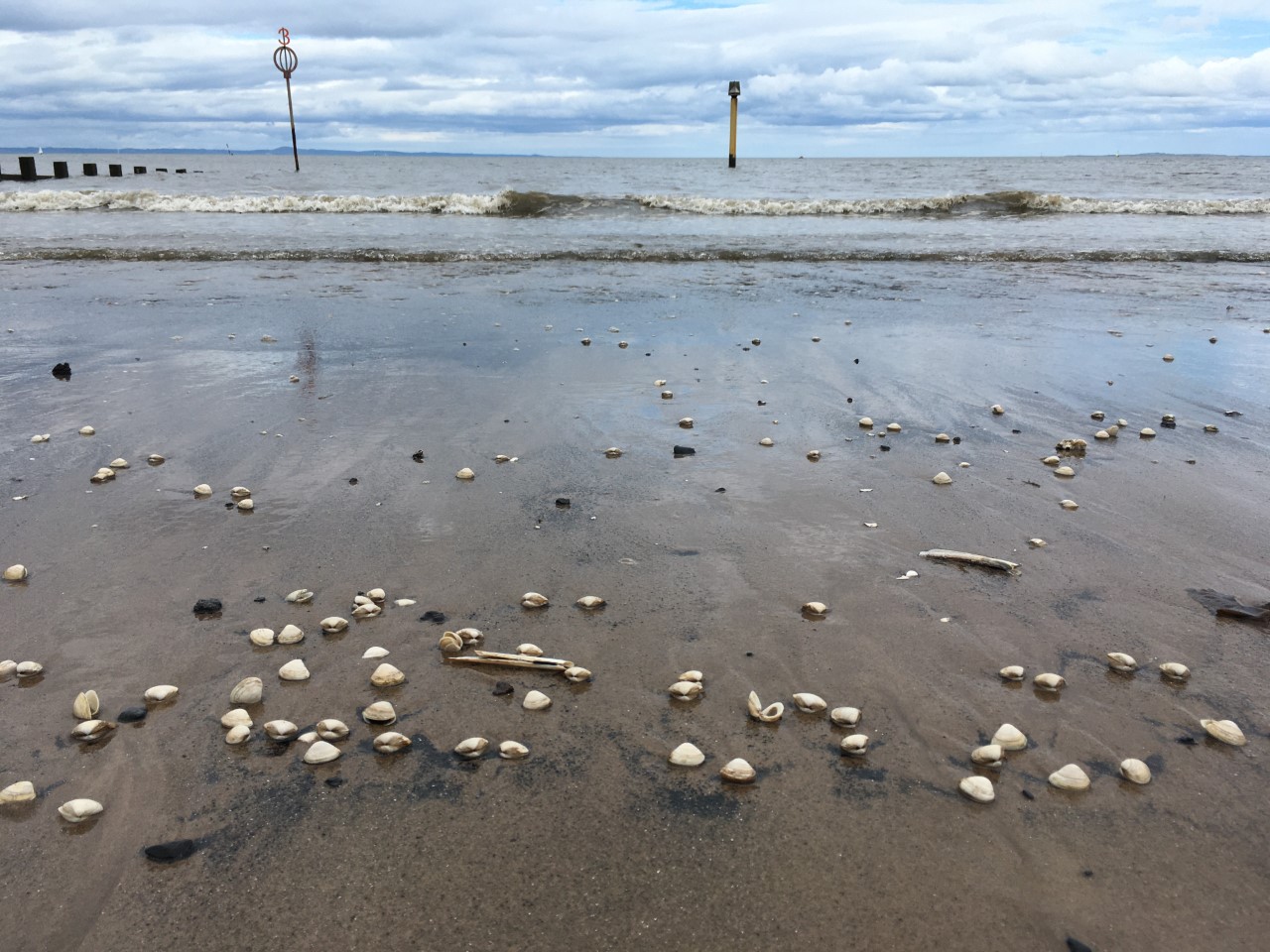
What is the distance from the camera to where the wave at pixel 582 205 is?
83.6 ft

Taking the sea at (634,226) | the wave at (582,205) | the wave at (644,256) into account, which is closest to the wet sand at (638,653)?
the wave at (644,256)


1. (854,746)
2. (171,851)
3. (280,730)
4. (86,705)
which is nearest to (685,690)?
(854,746)

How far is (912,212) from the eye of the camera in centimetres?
2752

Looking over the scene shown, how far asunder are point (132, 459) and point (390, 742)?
11.9 ft

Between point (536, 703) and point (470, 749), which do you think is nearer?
point (470, 749)

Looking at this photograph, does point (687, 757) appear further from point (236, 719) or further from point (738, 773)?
point (236, 719)

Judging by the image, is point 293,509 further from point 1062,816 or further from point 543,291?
point 543,291

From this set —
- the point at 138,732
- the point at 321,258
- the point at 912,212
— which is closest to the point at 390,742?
the point at 138,732

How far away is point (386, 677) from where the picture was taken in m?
2.99

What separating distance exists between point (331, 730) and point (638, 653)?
1.13m

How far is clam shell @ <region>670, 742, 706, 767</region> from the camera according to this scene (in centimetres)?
260

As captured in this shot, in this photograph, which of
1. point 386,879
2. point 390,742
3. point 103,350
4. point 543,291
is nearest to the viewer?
point 386,879

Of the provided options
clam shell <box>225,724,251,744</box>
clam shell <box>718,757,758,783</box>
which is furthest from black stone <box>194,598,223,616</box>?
clam shell <box>718,757,758,783</box>

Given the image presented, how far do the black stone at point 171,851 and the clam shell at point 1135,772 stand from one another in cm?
270
